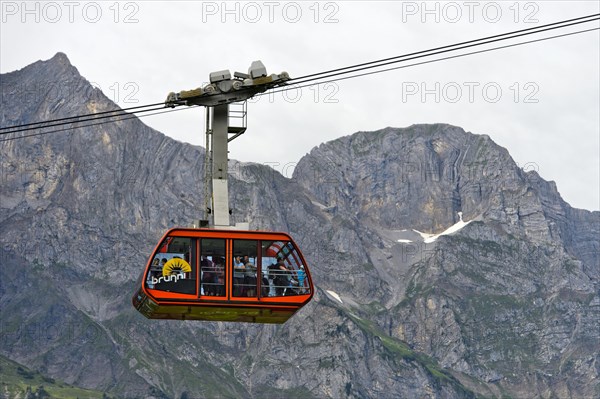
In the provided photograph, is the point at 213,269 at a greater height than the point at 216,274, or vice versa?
the point at 213,269

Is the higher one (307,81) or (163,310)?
(307,81)

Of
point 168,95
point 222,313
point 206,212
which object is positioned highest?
point 168,95

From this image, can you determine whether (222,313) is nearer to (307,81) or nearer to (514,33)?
(307,81)

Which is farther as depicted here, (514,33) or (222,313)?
(222,313)

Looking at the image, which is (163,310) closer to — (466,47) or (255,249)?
(255,249)

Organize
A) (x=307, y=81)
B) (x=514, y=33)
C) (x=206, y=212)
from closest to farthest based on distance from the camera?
(x=514, y=33) → (x=307, y=81) → (x=206, y=212)

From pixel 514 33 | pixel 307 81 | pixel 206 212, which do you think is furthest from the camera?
pixel 206 212

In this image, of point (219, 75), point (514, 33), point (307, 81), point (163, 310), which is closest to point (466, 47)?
point (514, 33)
